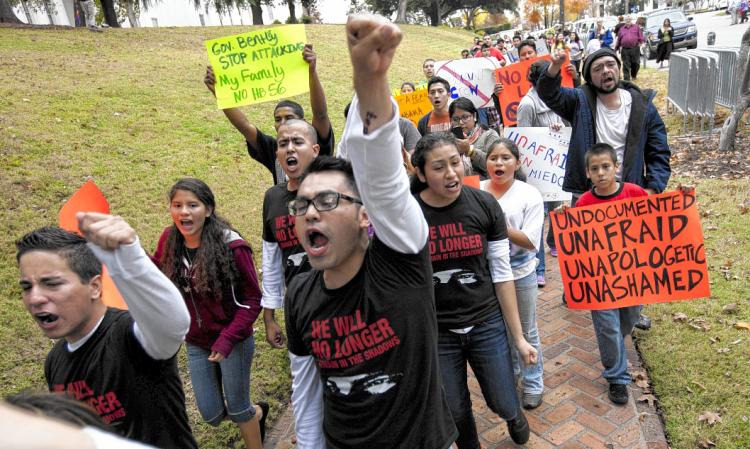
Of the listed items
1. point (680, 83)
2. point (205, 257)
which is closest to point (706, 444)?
point (205, 257)

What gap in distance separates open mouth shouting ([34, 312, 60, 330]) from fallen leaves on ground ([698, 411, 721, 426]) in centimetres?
372

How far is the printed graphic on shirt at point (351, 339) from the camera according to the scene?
71.3 inches

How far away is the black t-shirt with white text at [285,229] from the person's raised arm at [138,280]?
56.2 inches

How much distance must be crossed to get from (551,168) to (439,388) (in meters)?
3.76

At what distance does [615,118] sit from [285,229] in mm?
2817

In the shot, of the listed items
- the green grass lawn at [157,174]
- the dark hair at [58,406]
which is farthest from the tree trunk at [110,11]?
the dark hair at [58,406]

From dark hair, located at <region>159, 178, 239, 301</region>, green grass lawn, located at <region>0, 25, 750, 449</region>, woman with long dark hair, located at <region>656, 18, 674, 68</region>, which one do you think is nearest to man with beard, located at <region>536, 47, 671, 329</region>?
green grass lawn, located at <region>0, 25, 750, 449</region>

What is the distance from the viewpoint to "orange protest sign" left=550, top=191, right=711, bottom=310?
3.69 m

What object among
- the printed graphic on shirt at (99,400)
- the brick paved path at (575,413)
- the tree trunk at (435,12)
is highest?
the tree trunk at (435,12)

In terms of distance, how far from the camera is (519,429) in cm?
331

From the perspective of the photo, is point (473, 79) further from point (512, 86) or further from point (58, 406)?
point (58, 406)

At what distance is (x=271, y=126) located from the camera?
11688 mm

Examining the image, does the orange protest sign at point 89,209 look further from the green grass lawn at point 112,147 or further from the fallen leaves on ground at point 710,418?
the fallen leaves on ground at point 710,418

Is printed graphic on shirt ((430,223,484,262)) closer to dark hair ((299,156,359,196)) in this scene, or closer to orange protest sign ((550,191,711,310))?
dark hair ((299,156,359,196))
